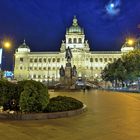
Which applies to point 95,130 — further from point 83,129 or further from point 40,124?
point 40,124

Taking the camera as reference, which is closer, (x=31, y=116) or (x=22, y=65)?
(x=31, y=116)

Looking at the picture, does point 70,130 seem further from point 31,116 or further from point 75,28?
point 75,28

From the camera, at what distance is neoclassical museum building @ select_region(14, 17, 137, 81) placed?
6419 inches

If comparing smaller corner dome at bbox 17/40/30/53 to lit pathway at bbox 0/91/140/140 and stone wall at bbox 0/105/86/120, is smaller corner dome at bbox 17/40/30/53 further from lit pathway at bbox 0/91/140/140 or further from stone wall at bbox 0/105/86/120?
lit pathway at bbox 0/91/140/140

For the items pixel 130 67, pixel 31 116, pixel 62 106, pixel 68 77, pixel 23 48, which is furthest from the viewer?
pixel 23 48

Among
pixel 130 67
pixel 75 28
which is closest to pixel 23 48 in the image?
pixel 75 28

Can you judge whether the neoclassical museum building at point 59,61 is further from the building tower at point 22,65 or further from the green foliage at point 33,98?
the green foliage at point 33,98

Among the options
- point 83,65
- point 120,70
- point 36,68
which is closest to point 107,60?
point 83,65

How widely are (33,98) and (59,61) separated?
495ft

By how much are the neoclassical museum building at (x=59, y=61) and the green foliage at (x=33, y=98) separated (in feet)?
485

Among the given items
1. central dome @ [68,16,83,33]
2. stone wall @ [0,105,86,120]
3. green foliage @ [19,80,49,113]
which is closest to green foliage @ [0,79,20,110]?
green foliage @ [19,80,49,113]

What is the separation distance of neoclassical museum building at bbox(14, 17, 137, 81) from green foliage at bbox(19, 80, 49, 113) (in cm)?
14770

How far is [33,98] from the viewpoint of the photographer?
13.4 meters

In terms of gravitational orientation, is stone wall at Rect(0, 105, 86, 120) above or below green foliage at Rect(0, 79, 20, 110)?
A: below
